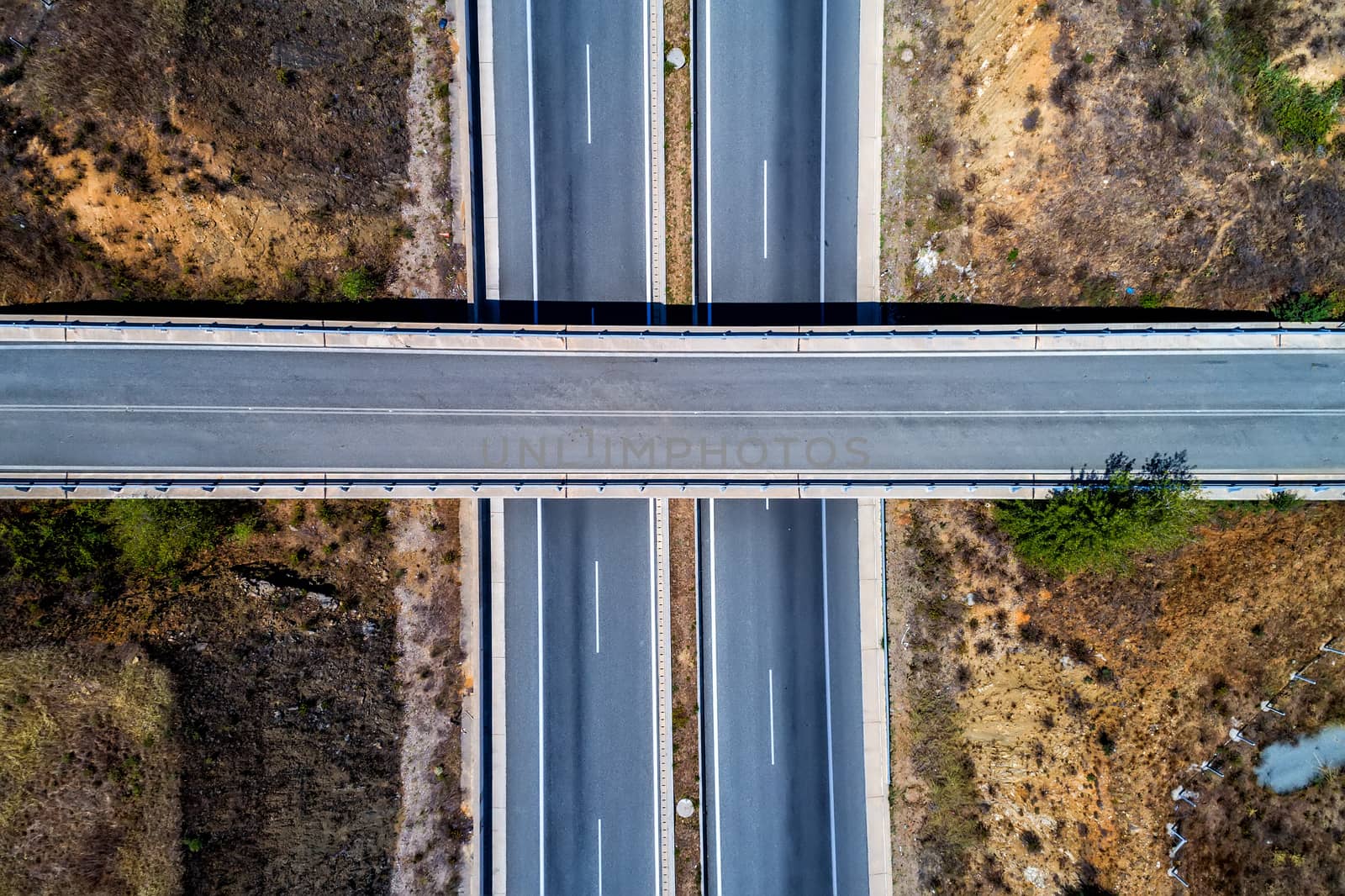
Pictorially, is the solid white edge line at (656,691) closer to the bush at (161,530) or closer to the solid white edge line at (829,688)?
the solid white edge line at (829,688)

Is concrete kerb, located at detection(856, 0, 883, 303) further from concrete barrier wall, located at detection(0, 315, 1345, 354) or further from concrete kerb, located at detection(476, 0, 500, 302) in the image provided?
concrete kerb, located at detection(476, 0, 500, 302)

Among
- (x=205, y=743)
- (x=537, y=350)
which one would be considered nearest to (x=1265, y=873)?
(x=537, y=350)

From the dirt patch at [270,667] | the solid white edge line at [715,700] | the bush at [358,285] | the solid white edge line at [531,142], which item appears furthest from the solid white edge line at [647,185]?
the dirt patch at [270,667]

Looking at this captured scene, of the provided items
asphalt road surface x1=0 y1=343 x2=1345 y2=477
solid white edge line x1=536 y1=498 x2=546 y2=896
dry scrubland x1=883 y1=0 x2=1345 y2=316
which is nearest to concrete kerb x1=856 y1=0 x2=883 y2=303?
dry scrubland x1=883 y1=0 x2=1345 y2=316

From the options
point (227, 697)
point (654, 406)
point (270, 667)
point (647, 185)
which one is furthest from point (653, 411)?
point (227, 697)

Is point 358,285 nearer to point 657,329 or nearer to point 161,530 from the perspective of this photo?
point 161,530
